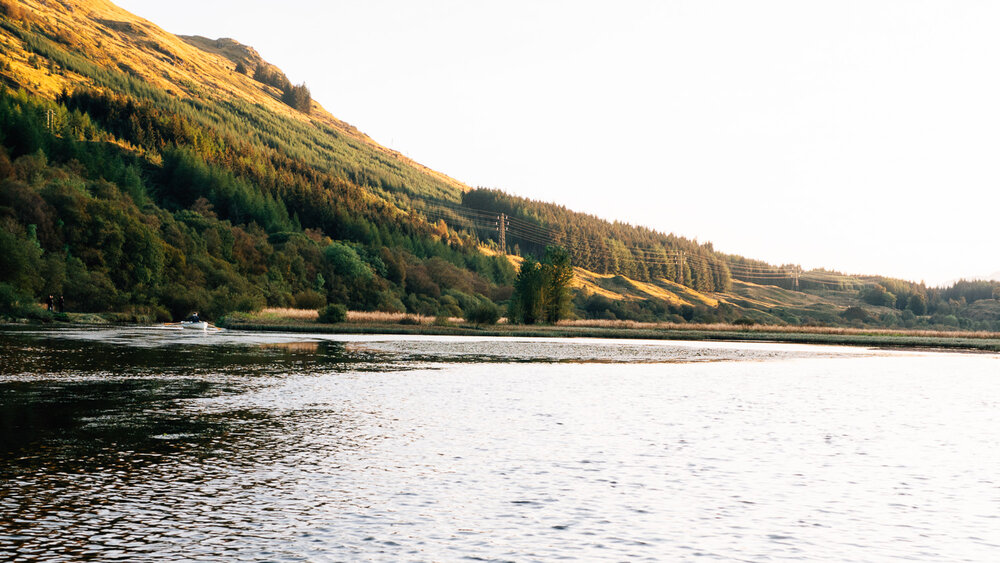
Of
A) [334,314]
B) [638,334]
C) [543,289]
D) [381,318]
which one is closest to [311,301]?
[381,318]

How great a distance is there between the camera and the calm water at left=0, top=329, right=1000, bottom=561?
36.7 ft

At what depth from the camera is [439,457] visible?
1742cm

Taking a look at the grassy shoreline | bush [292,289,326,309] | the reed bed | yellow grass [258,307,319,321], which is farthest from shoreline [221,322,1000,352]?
bush [292,289,326,309]

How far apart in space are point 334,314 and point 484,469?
261 feet

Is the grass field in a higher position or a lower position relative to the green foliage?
lower

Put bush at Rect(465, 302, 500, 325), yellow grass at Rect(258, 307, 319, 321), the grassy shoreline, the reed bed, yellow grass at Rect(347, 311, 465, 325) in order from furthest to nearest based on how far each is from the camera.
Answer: yellow grass at Rect(258, 307, 319, 321) → yellow grass at Rect(347, 311, 465, 325) → bush at Rect(465, 302, 500, 325) → the reed bed → the grassy shoreline

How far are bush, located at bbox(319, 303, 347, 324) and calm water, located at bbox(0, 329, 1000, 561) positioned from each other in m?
57.8

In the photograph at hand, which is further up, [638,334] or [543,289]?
[543,289]

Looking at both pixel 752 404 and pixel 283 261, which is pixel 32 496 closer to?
pixel 752 404

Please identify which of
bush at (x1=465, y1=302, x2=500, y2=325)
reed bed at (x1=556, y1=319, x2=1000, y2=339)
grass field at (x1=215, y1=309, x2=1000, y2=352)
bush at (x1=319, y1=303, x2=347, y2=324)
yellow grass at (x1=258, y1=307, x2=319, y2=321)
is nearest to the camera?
grass field at (x1=215, y1=309, x2=1000, y2=352)

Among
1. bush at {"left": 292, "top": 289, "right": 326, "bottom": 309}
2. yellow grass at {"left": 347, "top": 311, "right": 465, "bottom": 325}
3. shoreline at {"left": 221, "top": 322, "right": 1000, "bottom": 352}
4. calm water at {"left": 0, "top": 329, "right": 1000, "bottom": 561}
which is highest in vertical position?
bush at {"left": 292, "top": 289, "right": 326, "bottom": 309}

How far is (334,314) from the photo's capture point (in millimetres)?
93250

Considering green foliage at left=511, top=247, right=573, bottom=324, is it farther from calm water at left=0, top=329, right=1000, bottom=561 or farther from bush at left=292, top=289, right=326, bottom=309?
calm water at left=0, top=329, right=1000, bottom=561

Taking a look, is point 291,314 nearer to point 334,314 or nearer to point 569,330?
point 334,314
